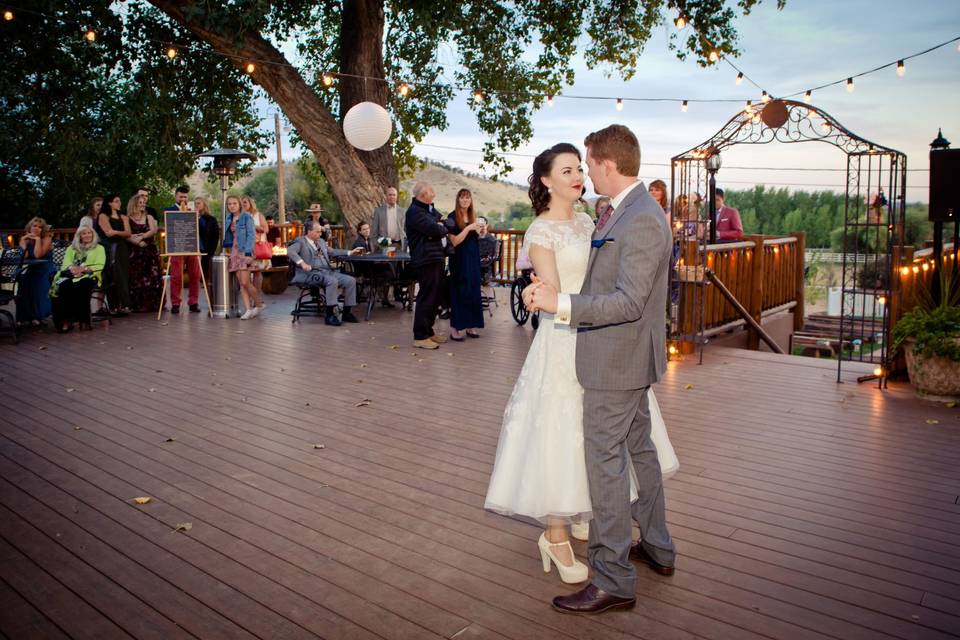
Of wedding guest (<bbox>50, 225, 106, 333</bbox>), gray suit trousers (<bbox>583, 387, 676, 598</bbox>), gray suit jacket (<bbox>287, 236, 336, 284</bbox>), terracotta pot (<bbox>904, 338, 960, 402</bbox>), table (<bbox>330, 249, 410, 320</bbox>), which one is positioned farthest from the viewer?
table (<bbox>330, 249, 410, 320</bbox>)

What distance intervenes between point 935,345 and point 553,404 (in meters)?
4.22

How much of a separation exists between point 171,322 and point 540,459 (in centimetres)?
825

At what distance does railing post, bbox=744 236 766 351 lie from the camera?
9891 millimetres

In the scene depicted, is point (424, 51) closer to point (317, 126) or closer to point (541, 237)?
point (317, 126)

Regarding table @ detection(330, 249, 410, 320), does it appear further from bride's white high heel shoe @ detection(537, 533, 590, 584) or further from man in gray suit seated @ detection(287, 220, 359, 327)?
bride's white high heel shoe @ detection(537, 533, 590, 584)

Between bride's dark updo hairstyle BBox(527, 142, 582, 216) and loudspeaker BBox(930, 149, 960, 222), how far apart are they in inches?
185

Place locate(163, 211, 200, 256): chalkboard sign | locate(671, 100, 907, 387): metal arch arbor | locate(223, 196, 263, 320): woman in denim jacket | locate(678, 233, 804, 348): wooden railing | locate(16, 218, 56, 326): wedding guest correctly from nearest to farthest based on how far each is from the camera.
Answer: locate(671, 100, 907, 387): metal arch arbor, locate(678, 233, 804, 348): wooden railing, locate(16, 218, 56, 326): wedding guest, locate(223, 196, 263, 320): woman in denim jacket, locate(163, 211, 200, 256): chalkboard sign

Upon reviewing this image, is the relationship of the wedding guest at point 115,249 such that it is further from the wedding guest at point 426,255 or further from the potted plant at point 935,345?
the potted plant at point 935,345

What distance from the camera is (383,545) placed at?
3.31 meters

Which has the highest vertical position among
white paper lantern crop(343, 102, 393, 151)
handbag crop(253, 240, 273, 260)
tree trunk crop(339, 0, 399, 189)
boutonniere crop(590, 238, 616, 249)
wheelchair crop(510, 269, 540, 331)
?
tree trunk crop(339, 0, 399, 189)

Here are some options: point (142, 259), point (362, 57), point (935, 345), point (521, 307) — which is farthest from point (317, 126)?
point (935, 345)

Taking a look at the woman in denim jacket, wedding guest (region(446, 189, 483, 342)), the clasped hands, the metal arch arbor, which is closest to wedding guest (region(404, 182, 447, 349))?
wedding guest (region(446, 189, 483, 342))

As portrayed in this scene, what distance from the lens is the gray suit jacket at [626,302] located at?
2521 mm

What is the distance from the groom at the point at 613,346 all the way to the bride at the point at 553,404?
5.2 inches
